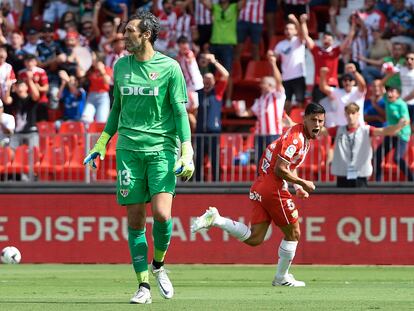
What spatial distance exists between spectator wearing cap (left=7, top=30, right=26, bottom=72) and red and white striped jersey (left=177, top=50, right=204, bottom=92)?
328 cm

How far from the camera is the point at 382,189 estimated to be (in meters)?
17.7

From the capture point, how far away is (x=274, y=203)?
13383mm

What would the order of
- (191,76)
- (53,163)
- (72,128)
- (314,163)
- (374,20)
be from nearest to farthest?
(314,163) < (53,163) < (72,128) < (191,76) < (374,20)

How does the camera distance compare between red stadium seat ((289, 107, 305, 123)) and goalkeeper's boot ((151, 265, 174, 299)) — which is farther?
red stadium seat ((289, 107, 305, 123))

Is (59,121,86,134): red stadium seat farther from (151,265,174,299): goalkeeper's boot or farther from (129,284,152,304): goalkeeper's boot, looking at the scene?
(129,284,152,304): goalkeeper's boot

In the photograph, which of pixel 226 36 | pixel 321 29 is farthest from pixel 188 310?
pixel 321 29

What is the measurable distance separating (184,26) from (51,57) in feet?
8.80

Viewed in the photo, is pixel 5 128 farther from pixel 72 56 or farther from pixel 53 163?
pixel 72 56

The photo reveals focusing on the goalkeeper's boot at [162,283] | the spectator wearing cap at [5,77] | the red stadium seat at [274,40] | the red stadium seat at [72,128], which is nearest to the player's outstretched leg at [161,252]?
the goalkeeper's boot at [162,283]

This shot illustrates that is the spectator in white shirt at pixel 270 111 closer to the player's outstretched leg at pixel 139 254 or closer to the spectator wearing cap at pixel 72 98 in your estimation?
the spectator wearing cap at pixel 72 98

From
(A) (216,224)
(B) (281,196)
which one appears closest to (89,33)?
(B) (281,196)

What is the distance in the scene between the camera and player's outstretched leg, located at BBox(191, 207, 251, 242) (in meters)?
12.9

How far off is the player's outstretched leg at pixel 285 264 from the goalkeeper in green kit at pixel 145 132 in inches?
115

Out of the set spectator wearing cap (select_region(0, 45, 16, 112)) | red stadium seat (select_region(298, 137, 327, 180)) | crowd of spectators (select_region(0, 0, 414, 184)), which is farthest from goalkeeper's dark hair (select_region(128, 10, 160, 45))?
spectator wearing cap (select_region(0, 45, 16, 112))
